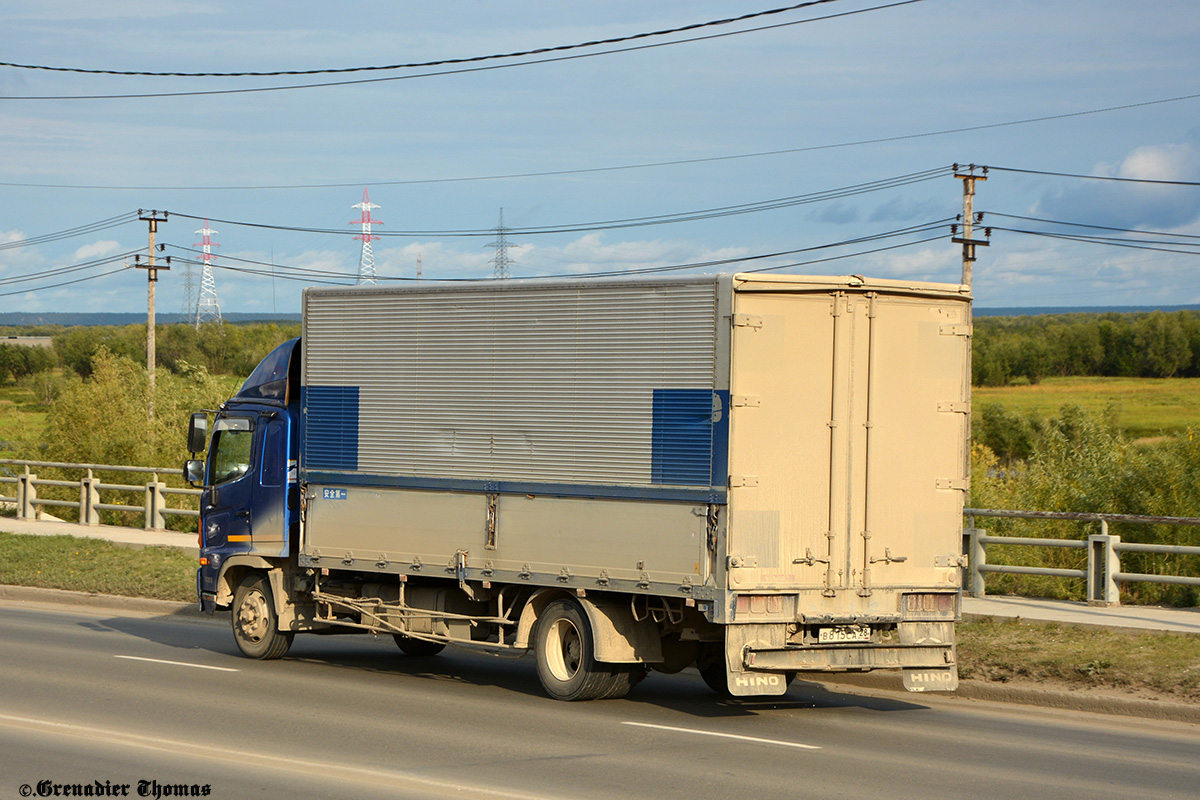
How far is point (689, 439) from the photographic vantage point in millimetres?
10016

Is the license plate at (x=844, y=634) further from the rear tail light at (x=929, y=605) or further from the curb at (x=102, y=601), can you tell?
the curb at (x=102, y=601)

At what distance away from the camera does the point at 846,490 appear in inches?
407

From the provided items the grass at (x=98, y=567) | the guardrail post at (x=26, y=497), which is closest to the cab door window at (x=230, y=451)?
the grass at (x=98, y=567)

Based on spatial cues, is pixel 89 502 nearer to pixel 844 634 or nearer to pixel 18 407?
pixel 844 634

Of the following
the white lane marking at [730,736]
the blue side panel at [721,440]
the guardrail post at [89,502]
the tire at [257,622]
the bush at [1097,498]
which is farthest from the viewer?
the guardrail post at [89,502]

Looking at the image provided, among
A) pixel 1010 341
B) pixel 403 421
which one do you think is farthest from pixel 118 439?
pixel 1010 341

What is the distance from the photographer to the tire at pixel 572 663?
10797 mm

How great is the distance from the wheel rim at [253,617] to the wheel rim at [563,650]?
12.2 ft

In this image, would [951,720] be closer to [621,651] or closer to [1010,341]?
[621,651]

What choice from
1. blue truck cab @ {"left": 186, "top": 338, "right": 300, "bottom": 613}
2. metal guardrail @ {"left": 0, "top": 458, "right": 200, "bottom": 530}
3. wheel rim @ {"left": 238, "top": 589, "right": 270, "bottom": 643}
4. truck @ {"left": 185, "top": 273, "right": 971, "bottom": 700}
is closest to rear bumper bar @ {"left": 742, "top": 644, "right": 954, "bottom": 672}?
truck @ {"left": 185, "top": 273, "right": 971, "bottom": 700}

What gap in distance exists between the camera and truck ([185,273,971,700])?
9.97 m

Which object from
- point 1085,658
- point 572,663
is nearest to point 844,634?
point 572,663

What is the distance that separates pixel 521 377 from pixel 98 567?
458 inches

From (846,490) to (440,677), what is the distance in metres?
4.57
